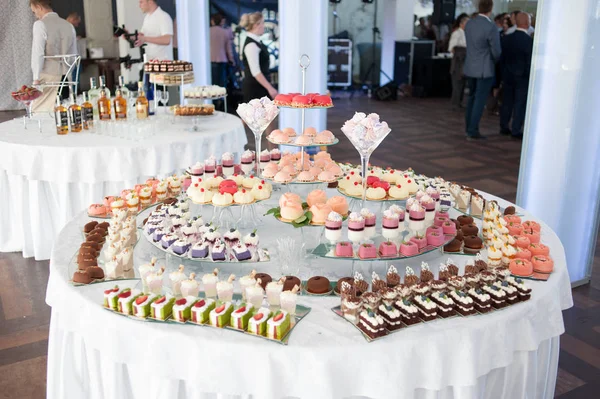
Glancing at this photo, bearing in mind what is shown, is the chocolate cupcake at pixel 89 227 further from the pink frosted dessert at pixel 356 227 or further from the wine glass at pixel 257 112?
the pink frosted dessert at pixel 356 227

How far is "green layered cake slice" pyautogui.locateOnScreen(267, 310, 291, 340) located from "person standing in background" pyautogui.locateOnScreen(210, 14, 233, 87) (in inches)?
316

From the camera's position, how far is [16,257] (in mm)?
→ 4109

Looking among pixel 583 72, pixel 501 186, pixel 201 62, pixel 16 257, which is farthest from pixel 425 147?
pixel 16 257

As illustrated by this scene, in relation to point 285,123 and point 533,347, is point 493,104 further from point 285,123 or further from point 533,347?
point 533,347

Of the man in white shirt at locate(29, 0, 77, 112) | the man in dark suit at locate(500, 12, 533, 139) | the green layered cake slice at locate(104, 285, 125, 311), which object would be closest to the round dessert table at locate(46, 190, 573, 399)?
the green layered cake slice at locate(104, 285, 125, 311)

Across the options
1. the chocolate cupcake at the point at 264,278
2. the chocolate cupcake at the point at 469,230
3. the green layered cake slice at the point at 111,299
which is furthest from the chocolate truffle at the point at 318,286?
the chocolate cupcake at the point at 469,230

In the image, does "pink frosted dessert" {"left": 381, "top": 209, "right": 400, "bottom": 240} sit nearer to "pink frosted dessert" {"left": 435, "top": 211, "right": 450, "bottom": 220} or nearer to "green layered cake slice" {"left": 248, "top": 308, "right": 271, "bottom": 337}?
"pink frosted dessert" {"left": 435, "top": 211, "right": 450, "bottom": 220}

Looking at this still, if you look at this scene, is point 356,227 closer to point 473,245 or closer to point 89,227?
point 473,245

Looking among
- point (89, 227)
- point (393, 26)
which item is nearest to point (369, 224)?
point (89, 227)

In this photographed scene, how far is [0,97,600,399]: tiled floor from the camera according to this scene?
277 centimetres

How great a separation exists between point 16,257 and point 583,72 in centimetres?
391

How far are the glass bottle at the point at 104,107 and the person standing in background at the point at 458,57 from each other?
25.7 feet

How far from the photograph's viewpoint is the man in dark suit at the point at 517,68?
7758 millimetres

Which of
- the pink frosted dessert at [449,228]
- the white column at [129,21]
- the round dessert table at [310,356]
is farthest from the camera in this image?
the white column at [129,21]
